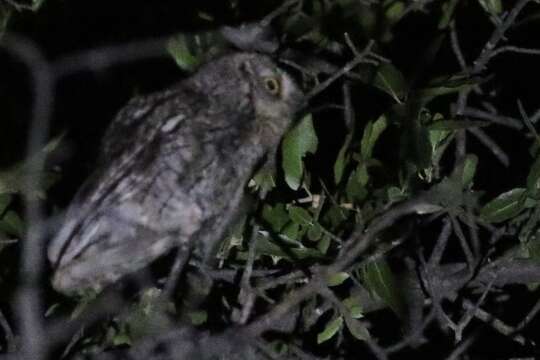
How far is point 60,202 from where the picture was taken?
2330 millimetres

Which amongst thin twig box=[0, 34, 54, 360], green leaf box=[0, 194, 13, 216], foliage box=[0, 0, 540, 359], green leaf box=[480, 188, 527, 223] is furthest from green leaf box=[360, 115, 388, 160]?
green leaf box=[0, 194, 13, 216]

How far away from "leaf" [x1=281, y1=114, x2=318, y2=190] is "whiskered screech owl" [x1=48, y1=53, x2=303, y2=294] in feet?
0.20

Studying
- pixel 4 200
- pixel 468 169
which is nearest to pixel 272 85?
pixel 468 169

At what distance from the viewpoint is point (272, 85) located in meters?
2.07

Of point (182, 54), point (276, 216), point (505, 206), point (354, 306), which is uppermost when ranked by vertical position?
point (182, 54)

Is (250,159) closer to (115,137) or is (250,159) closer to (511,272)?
(115,137)

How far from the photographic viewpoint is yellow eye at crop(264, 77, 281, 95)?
2062 mm

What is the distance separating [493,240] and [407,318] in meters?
0.24

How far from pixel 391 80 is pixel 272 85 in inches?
11.1

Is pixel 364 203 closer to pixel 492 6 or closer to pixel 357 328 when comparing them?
pixel 357 328

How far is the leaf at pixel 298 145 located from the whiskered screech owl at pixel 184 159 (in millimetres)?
61

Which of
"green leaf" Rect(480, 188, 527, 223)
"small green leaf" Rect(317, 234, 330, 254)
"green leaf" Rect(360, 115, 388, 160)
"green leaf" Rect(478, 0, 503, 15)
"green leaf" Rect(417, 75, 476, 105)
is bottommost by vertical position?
"green leaf" Rect(480, 188, 527, 223)

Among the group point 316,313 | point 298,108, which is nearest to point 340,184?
point 298,108

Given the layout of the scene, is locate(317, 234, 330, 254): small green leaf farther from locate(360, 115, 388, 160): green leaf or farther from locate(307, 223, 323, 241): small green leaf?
locate(360, 115, 388, 160): green leaf
